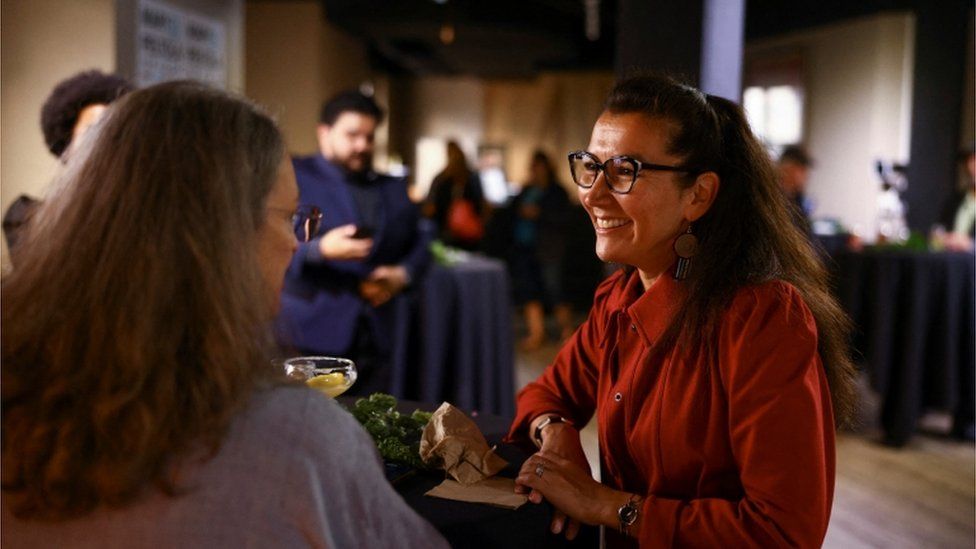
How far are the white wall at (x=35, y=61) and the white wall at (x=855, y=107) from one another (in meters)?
7.84

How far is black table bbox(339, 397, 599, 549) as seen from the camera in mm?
1325

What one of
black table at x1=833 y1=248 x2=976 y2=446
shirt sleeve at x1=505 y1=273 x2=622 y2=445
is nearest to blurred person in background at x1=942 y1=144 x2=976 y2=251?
black table at x1=833 y1=248 x2=976 y2=446

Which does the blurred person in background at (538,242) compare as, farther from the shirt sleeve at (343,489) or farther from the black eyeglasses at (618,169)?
the shirt sleeve at (343,489)

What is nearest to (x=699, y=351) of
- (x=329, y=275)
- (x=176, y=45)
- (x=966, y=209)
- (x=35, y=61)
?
(x=329, y=275)

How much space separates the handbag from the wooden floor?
325cm

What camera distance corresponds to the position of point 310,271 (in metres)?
3.29

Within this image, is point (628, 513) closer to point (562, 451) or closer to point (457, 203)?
point (562, 451)

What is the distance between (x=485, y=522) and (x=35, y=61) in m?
3.02

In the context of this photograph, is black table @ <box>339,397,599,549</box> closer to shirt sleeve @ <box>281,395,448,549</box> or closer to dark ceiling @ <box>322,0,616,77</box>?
shirt sleeve @ <box>281,395,448,549</box>

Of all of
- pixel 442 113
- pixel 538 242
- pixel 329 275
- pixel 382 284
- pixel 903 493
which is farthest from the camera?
pixel 442 113

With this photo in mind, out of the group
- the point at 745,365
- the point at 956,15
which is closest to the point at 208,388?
the point at 745,365

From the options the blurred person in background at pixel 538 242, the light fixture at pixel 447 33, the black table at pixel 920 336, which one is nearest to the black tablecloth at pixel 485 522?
the black table at pixel 920 336

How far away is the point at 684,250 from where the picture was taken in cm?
157

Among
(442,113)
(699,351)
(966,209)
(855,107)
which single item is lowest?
(699,351)
